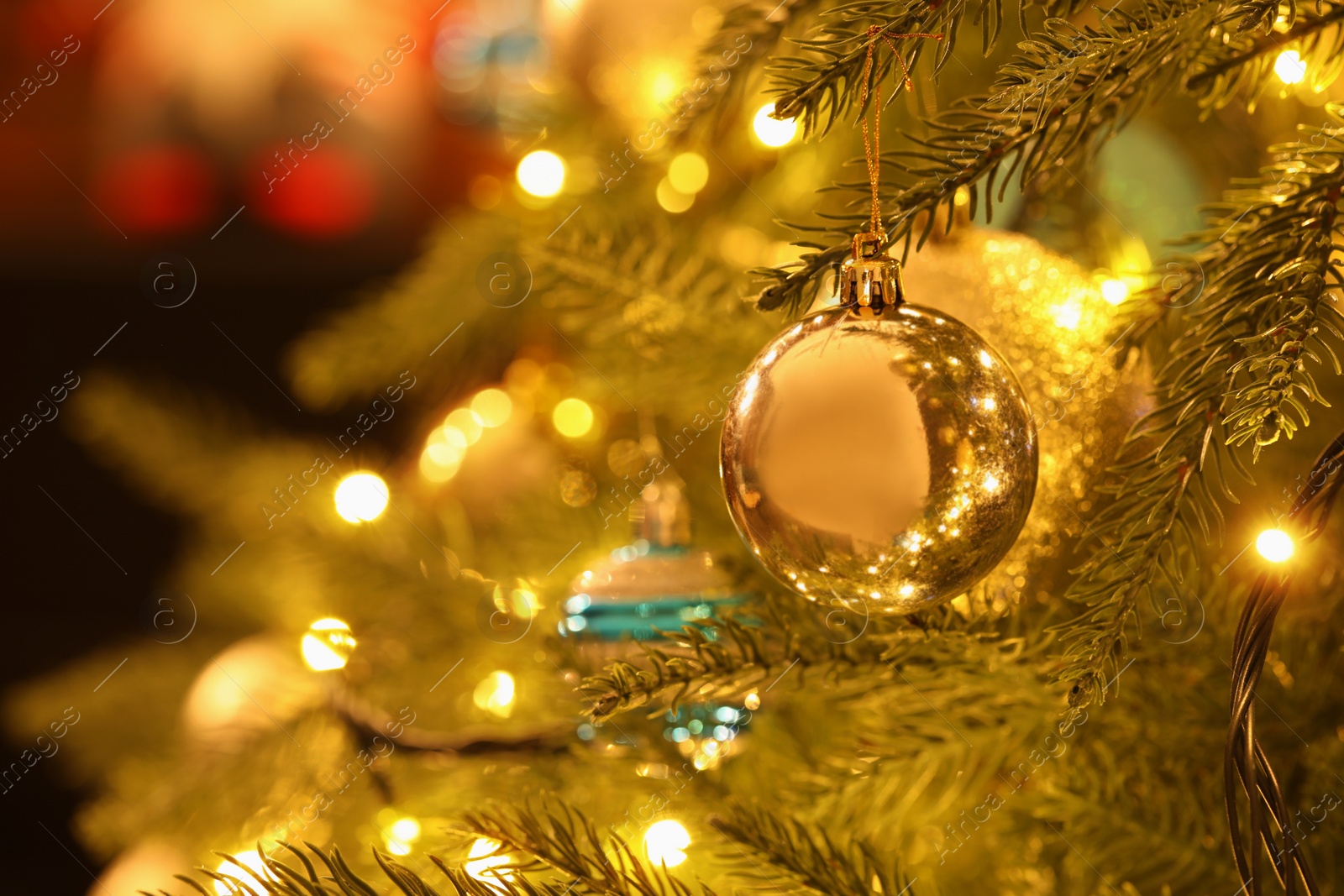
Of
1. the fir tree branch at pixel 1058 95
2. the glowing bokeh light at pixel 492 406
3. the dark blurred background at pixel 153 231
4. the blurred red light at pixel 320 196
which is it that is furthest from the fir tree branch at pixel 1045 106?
the blurred red light at pixel 320 196

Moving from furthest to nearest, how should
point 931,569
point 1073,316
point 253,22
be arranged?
1. point 253,22
2. point 1073,316
3. point 931,569

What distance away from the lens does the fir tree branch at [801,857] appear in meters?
0.35

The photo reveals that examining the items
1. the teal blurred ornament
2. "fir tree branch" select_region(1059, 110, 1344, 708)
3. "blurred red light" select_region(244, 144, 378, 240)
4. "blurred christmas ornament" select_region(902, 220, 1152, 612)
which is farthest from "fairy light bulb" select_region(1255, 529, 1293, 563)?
"blurred red light" select_region(244, 144, 378, 240)

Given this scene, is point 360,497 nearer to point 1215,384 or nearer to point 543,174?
A: point 543,174

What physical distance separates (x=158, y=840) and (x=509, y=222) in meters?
0.52

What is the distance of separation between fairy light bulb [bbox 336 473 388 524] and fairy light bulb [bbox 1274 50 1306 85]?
0.58m

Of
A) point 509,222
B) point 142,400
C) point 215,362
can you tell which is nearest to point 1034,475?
point 509,222

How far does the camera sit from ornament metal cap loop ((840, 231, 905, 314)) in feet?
1.09

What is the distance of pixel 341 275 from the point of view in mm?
1704

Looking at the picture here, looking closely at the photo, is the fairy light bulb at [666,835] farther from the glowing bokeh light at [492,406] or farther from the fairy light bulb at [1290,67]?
the glowing bokeh light at [492,406]

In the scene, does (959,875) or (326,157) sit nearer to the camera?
(959,875)

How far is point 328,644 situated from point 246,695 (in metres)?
0.30

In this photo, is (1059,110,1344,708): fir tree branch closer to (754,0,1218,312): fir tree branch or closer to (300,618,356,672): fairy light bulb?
(754,0,1218,312): fir tree branch

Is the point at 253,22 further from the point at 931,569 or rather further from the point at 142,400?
the point at 931,569
